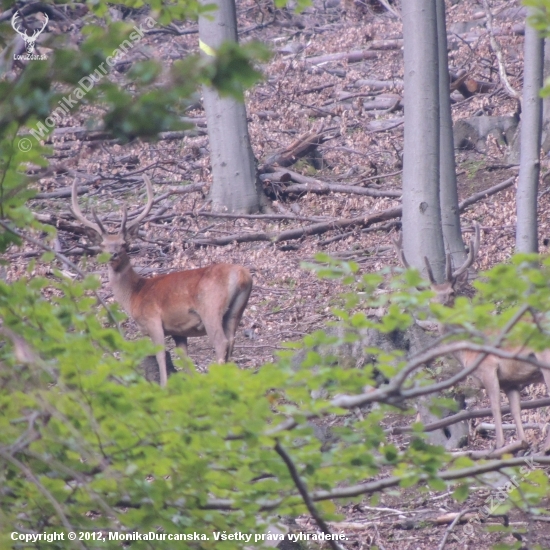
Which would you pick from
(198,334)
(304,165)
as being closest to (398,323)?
(198,334)

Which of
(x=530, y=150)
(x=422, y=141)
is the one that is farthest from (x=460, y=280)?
(x=422, y=141)

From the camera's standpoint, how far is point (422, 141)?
11617 millimetres

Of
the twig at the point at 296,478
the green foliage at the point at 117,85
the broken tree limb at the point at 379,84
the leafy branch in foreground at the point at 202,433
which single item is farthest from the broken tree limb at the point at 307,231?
the green foliage at the point at 117,85

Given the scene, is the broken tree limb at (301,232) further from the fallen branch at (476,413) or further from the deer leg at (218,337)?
the fallen branch at (476,413)

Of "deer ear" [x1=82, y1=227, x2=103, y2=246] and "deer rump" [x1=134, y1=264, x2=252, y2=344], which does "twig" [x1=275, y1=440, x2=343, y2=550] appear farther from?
"deer ear" [x1=82, y1=227, x2=103, y2=246]

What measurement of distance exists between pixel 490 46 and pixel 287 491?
56.3 ft

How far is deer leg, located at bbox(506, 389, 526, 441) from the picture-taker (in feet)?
26.1

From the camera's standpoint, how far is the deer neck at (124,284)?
1109 cm

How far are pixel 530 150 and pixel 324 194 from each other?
4977 millimetres

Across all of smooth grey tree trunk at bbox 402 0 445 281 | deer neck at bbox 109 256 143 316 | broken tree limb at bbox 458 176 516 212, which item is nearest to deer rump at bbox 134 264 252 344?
deer neck at bbox 109 256 143 316

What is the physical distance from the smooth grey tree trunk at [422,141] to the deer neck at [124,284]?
342cm

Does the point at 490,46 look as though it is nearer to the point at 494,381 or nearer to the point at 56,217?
the point at 56,217

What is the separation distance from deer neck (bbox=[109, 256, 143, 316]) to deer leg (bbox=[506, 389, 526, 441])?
4.83m

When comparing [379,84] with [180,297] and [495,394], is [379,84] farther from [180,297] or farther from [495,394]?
[495,394]
